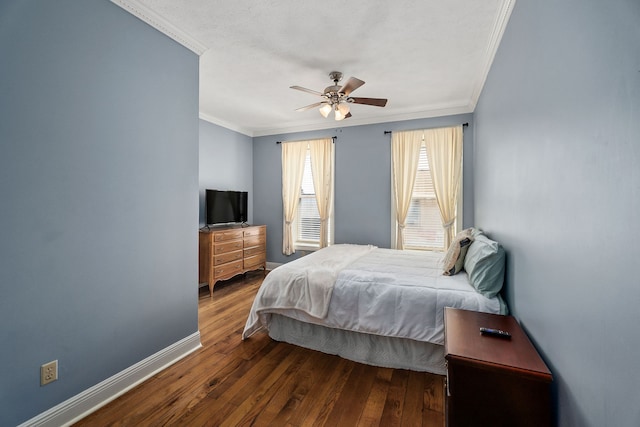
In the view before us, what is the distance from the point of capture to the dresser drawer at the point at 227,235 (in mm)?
4160

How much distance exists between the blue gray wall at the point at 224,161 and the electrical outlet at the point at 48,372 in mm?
2929

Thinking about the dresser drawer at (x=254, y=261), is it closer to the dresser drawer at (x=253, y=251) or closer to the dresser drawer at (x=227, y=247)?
the dresser drawer at (x=253, y=251)

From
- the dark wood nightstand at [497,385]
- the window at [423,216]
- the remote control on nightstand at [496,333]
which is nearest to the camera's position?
the dark wood nightstand at [497,385]

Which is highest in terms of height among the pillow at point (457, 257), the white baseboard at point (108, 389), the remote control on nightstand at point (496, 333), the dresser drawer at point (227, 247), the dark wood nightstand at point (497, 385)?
the pillow at point (457, 257)

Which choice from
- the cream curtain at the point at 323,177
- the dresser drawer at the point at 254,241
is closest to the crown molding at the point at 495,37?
the cream curtain at the point at 323,177

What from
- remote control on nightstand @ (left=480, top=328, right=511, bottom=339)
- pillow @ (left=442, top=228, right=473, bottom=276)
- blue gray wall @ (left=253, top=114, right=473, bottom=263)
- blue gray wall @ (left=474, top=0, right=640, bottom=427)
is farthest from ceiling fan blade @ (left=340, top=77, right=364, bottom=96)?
remote control on nightstand @ (left=480, top=328, right=511, bottom=339)

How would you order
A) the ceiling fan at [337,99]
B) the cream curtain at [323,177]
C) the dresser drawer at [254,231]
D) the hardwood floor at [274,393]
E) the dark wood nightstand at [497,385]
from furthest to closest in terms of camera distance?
the cream curtain at [323,177] → the dresser drawer at [254,231] → the ceiling fan at [337,99] → the hardwood floor at [274,393] → the dark wood nightstand at [497,385]

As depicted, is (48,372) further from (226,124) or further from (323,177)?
(226,124)

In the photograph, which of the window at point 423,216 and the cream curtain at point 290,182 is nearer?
the window at point 423,216

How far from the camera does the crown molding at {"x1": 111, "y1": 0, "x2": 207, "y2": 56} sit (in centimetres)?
Result: 202

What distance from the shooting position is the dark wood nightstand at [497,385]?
3.81ft

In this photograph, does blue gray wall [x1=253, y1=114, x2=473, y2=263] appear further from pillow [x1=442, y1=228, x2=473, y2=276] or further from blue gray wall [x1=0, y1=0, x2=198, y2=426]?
blue gray wall [x1=0, y1=0, x2=198, y2=426]

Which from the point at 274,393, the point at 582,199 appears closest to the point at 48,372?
the point at 274,393

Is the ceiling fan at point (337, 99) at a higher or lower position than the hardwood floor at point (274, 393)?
higher
